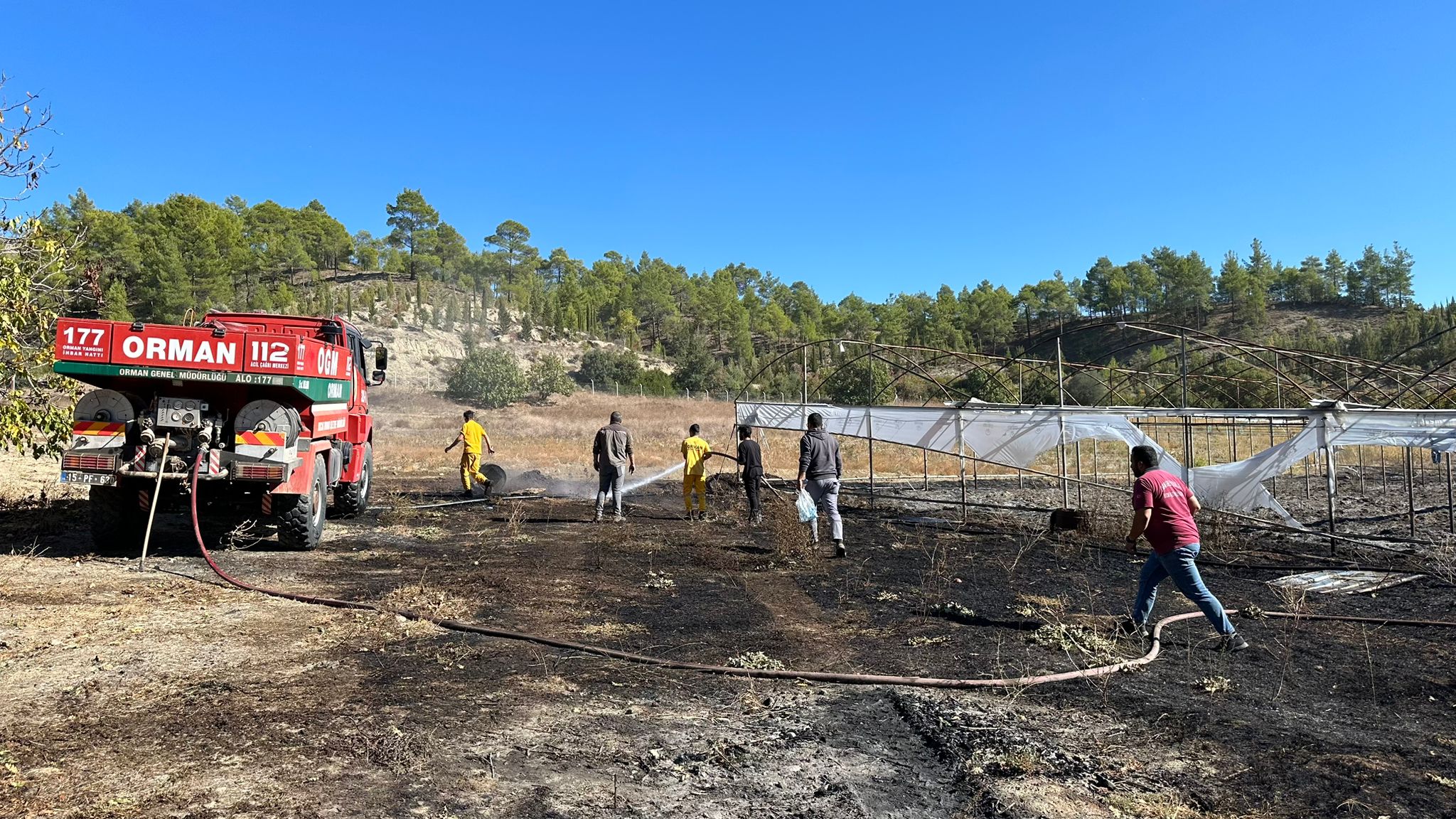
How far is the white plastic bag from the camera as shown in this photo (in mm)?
10703

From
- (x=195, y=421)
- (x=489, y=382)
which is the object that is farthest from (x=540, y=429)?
(x=195, y=421)

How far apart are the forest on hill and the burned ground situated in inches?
2074

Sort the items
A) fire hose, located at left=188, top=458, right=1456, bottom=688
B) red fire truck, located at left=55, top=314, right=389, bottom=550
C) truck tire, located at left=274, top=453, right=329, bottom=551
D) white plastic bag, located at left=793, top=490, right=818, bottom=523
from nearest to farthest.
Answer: fire hose, located at left=188, top=458, right=1456, bottom=688, red fire truck, located at left=55, top=314, right=389, bottom=550, truck tire, located at left=274, top=453, right=329, bottom=551, white plastic bag, located at left=793, top=490, right=818, bottom=523

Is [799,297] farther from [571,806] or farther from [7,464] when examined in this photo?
[571,806]

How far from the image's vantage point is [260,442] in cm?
945

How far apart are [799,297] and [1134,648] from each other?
120502 mm

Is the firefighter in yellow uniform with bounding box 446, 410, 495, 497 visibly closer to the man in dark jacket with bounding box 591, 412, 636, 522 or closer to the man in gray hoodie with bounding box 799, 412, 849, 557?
the man in dark jacket with bounding box 591, 412, 636, 522

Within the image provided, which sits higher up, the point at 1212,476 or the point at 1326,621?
the point at 1212,476

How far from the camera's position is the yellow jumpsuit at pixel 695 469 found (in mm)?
14125

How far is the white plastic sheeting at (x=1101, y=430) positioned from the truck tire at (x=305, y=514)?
977 cm

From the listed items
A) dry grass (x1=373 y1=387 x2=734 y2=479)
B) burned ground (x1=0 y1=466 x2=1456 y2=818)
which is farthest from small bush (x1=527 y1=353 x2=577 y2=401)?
burned ground (x1=0 y1=466 x2=1456 y2=818)

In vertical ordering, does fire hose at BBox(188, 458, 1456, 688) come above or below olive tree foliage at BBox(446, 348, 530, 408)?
below

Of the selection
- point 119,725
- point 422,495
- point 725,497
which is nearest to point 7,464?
point 422,495

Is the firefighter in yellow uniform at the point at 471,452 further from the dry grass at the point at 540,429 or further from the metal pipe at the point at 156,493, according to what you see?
the metal pipe at the point at 156,493
